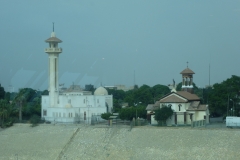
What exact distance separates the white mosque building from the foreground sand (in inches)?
264

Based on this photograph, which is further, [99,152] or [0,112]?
[0,112]

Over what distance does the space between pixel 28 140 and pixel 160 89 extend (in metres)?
34.6

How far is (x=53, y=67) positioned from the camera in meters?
49.6

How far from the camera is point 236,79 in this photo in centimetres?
4469

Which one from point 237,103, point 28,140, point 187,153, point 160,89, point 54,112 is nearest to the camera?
point 187,153

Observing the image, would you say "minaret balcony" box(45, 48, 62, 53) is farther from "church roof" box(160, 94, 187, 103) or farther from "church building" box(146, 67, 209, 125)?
"church roof" box(160, 94, 187, 103)

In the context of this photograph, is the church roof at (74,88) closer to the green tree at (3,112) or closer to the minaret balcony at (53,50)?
the minaret balcony at (53,50)

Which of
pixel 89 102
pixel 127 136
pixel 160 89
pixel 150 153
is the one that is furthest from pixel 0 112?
pixel 160 89

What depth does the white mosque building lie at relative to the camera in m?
47.5

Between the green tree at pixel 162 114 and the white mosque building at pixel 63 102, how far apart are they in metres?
6.81

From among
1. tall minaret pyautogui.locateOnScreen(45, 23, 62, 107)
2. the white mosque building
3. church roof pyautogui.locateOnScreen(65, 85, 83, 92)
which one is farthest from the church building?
tall minaret pyautogui.locateOnScreen(45, 23, 62, 107)

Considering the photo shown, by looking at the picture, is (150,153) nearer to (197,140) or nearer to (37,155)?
(197,140)

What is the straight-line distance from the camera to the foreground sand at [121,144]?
33125 mm

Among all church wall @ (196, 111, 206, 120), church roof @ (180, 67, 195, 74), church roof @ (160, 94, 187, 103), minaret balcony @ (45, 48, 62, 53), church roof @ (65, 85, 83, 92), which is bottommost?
church wall @ (196, 111, 206, 120)
